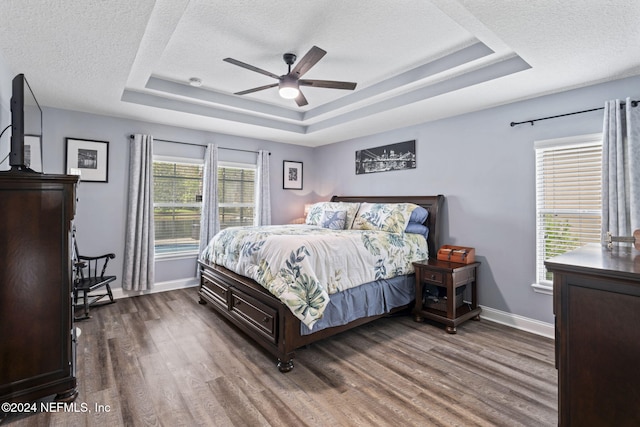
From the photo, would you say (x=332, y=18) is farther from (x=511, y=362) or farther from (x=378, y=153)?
(x=511, y=362)

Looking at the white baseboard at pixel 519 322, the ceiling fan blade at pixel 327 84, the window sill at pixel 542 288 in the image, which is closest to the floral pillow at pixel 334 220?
the ceiling fan blade at pixel 327 84

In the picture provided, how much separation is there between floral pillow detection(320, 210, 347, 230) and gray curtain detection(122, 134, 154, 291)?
2.37 metres

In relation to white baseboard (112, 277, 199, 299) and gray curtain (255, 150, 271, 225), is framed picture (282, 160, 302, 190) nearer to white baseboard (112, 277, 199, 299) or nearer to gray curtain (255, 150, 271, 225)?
gray curtain (255, 150, 271, 225)

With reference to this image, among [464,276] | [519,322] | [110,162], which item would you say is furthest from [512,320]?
[110,162]

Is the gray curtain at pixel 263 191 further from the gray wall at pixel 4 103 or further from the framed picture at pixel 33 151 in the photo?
the gray wall at pixel 4 103

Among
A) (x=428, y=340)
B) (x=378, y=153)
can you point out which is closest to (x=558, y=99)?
(x=378, y=153)

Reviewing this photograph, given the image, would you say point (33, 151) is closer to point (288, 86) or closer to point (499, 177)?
point (288, 86)

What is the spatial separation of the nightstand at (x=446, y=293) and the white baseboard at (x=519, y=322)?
0.41 ft

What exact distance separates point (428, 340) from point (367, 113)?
107 inches

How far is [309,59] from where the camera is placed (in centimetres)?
240

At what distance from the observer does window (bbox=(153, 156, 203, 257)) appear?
4.48 metres

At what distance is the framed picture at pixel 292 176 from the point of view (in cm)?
568

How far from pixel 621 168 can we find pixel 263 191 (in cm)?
440

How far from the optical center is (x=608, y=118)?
8.55 ft
